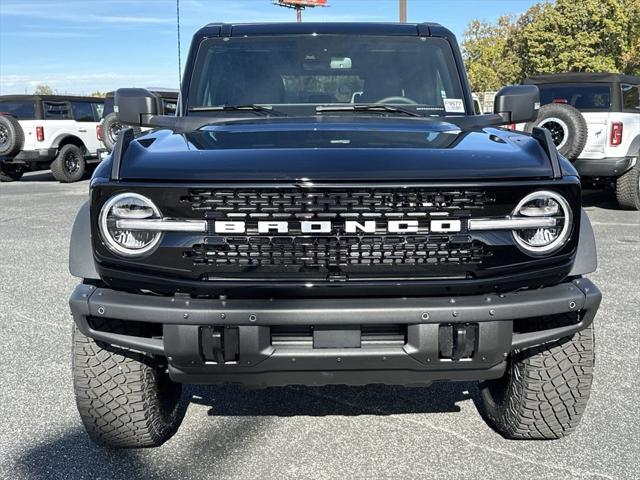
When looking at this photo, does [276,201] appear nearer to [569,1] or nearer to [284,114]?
[284,114]

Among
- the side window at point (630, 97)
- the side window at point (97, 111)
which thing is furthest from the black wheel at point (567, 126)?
the side window at point (97, 111)

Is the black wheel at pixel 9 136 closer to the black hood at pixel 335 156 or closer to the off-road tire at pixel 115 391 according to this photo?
the black hood at pixel 335 156

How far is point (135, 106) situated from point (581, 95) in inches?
290

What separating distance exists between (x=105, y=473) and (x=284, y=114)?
1910 millimetres

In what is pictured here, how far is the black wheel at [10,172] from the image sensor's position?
1515cm

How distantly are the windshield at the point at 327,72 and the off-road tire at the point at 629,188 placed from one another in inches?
250

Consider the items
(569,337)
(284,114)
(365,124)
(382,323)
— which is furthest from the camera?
(284,114)

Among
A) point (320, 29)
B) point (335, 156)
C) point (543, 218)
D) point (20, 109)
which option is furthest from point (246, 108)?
A: point (20, 109)

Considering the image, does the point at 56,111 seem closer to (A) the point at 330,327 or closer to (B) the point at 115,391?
(B) the point at 115,391

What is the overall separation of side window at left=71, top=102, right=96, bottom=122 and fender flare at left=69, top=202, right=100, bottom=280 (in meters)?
13.1

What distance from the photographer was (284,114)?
3.59 metres

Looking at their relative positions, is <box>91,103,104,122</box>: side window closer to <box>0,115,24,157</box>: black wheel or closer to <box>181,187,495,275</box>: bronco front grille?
<box>0,115,24,157</box>: black wheel

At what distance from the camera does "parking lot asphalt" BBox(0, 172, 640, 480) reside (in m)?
2.82

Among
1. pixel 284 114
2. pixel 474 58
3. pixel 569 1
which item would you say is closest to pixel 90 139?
pixel 284 114
